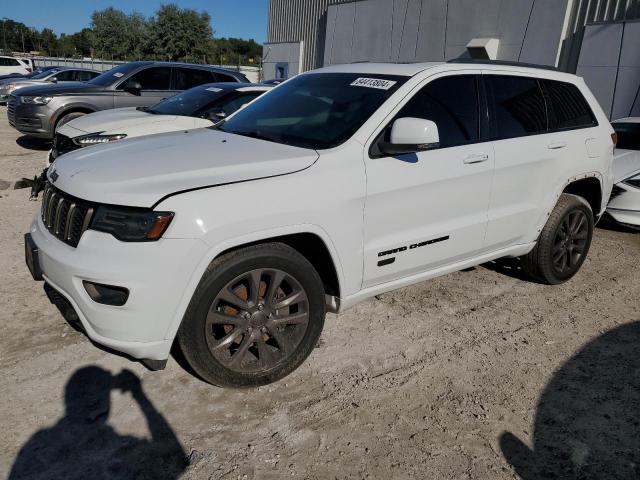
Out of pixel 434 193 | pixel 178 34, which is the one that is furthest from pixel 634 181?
pixel 178 34

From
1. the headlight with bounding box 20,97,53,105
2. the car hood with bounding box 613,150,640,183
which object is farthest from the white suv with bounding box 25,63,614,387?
the headlight with bounding box 20,97,53,105

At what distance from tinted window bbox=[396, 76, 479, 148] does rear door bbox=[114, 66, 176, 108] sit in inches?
281

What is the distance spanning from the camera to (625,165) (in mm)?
6406

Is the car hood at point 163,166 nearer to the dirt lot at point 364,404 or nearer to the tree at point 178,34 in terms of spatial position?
the dirt lot at point 364,404

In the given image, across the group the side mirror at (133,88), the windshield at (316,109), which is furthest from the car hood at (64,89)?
the windshield at (316,109)

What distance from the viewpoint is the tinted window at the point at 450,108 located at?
3387mm

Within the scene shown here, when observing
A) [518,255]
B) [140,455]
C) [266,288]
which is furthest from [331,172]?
[518,255]

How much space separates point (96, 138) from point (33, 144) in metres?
6.34

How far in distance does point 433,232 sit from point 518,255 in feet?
4.06

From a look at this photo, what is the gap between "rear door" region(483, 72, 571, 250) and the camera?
376 centimetres

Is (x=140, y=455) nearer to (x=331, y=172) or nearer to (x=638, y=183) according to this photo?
(x=331, y=172)

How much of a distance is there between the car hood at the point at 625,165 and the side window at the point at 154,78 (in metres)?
7.63

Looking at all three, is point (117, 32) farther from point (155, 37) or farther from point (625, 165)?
point (625, 165)

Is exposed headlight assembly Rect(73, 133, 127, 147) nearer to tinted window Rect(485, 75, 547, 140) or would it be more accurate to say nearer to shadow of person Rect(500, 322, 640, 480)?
tinted window Rect(485, 75, 547, 140)
